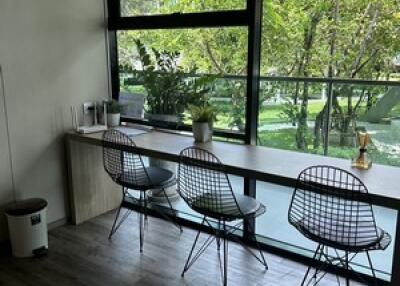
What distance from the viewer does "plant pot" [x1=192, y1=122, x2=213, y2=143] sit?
123 inches

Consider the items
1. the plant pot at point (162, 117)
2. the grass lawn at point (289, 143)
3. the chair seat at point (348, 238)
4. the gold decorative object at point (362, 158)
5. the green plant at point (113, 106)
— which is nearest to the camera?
the chair seat at point (348, 238)

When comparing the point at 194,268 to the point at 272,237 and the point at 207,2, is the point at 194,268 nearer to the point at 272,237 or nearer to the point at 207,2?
the point at 272,237

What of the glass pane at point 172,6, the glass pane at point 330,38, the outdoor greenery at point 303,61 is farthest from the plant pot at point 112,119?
the glass pane at point 330,38

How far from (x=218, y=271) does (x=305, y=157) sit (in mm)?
1012

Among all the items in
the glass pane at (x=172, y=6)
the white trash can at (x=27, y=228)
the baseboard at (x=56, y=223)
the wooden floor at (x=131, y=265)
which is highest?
the glass pane at (x=172, y=6)

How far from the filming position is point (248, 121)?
3115mm

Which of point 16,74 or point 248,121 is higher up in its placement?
point 16,74

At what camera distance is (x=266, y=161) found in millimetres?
2621

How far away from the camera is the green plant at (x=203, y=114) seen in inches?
123

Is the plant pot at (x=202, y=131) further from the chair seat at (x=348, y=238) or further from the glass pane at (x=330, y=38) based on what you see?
the chair seat at (x=348, y=238)

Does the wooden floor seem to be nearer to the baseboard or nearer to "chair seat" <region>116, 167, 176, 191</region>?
the baseboard

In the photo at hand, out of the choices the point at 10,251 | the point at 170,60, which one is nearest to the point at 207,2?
the point at 170,60

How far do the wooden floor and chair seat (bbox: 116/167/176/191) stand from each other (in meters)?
0.53

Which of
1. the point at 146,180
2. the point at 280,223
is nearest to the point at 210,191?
the point at 146,180
